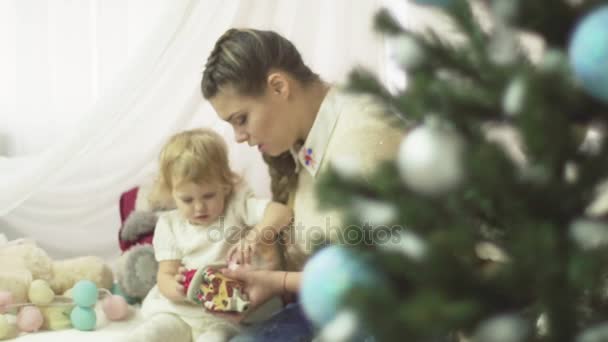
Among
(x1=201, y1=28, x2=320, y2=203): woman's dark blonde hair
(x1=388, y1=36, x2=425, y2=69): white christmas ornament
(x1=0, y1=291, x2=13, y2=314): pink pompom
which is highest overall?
(x1=388, y1=36, x2=425, y2=69): white christmas ornament

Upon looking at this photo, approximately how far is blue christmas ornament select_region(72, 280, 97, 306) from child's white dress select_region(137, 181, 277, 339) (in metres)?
0.13

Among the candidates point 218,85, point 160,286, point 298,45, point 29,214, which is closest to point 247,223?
point 160,286

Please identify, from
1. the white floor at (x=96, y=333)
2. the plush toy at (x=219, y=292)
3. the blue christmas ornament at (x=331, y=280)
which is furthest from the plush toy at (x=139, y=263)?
the blue christmas ornament at (x=331, y=280)

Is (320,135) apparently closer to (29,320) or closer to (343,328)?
(29,320)

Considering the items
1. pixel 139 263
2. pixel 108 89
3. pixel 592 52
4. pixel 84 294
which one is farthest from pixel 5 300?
pixel 592 52

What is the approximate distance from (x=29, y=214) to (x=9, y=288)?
1.43 feet

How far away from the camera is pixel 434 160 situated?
549 millimetres

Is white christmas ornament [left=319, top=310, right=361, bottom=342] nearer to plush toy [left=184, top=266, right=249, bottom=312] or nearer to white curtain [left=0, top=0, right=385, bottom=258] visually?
plush toy [left=184, top=266, right=249, bottom=312]

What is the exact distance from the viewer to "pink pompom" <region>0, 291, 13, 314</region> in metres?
1.61

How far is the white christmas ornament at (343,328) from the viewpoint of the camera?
1.83 ft

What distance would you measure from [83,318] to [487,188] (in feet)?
4.22

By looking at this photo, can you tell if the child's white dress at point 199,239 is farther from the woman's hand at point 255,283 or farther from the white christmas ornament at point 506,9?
the white christmas ornament at point 506,9

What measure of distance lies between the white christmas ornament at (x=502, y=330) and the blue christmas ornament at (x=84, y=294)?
49.6 inches

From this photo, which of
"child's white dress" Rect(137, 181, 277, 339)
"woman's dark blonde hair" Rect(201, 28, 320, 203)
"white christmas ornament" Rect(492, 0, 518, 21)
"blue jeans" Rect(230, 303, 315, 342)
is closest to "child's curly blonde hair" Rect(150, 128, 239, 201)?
"child's white dress" Rect(137, 181, 277, 339)
